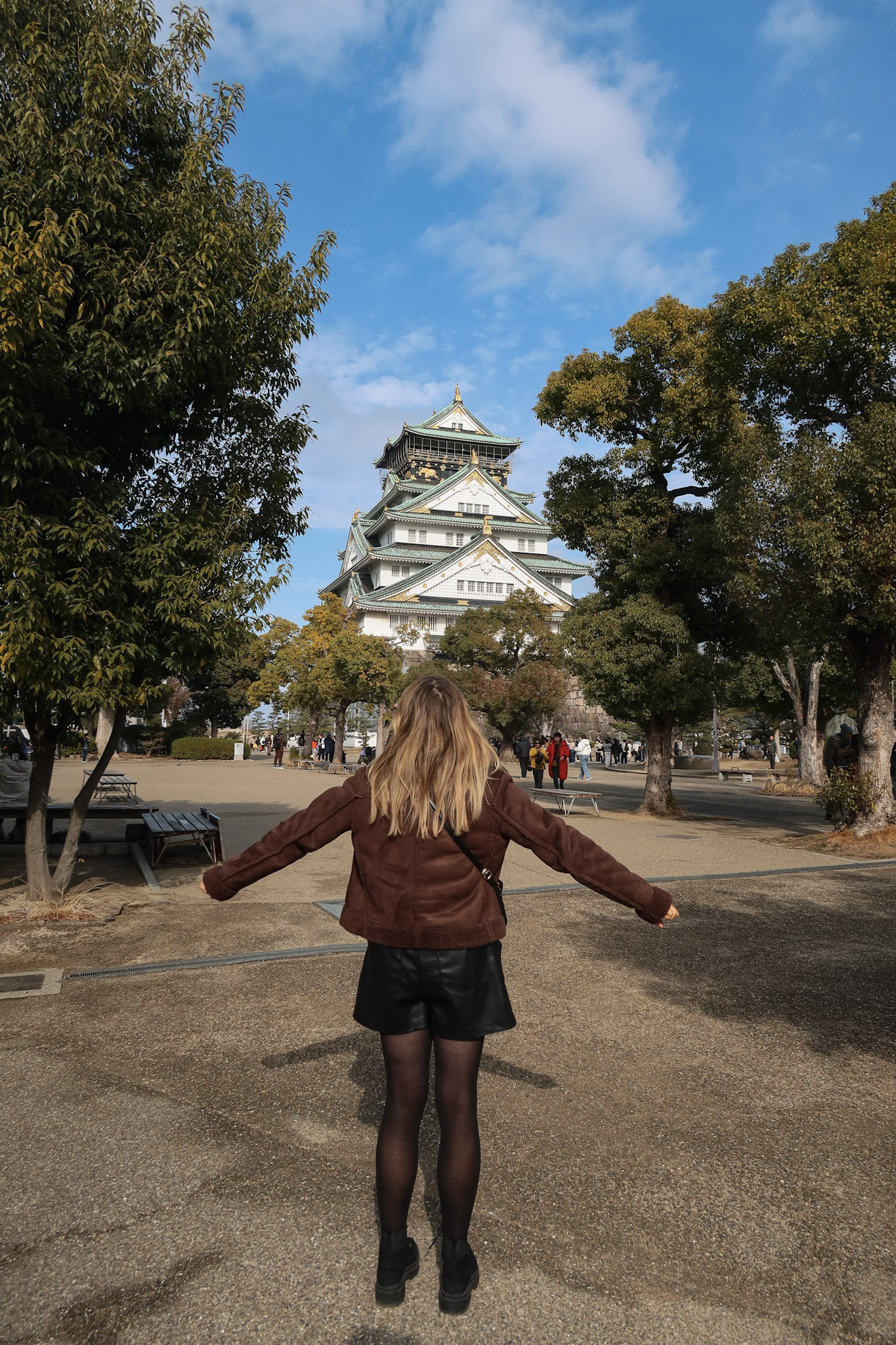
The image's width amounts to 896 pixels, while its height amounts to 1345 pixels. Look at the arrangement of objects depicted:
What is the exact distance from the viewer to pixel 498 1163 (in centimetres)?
332

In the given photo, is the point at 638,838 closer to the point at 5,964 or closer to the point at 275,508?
the point at 275,508

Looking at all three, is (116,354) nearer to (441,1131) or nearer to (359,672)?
(441,1131)

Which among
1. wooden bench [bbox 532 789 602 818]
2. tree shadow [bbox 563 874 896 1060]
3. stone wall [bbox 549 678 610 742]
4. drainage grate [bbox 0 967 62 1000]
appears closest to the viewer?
tree shadow [bbox 563 874 896 1060]

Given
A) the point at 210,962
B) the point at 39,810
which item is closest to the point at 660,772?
the point at 39,810

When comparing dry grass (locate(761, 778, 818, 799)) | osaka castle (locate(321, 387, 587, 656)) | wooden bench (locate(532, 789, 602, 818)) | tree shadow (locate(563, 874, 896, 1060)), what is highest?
osaka castle (locate(321, 387, 587, 656))

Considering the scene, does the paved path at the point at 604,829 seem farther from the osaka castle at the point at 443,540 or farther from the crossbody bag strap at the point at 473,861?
the osaka castle at the point at 443,540

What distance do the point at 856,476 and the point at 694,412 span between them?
5.44 metres

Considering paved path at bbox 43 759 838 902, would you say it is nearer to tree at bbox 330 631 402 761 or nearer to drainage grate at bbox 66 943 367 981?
drainage grate at bbox 66 943 367 981

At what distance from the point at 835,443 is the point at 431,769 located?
36.3 feet

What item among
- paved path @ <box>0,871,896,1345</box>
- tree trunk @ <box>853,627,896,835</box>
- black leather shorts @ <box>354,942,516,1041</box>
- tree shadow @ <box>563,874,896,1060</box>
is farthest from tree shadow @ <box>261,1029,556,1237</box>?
tree trunk @ <box>853,627,896,835</box>

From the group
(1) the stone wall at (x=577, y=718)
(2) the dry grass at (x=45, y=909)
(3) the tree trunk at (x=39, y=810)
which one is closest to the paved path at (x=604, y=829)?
(2) the dry grass at (x=45, y=909)

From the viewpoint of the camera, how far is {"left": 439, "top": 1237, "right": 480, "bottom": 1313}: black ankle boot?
2471mm

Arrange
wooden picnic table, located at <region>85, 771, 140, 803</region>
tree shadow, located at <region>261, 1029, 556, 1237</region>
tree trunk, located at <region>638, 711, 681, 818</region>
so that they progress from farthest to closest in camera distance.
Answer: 1. tree trunk, located at <region>638, 711, 681, 818</region>
2. wooden picnic table, located at <region>85, 771, 140, 803</region>
3. tree shadow, located at <region>261, 1029, 556, 1237</region>

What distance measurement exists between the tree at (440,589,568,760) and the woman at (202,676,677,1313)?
33.9m
